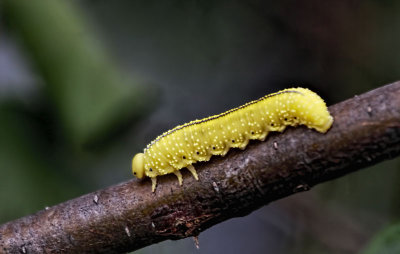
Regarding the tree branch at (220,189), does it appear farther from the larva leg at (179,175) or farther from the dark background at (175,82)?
the dark background at (175,82)

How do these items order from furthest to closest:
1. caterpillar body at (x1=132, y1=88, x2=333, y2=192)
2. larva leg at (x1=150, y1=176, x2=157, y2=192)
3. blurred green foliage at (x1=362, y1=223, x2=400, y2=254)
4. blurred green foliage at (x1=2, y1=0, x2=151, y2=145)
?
blurred green foliage at (x1=2, y1=0, x2=151, y2=145)
blurred green foliage at (x1=362, y1=223, x2=400, y2=254)
larva leg at (x1=150, y1=176, x2=157, y2=192)
caterpillar body at (x1=132, y1=88, x2=333, y2=192)

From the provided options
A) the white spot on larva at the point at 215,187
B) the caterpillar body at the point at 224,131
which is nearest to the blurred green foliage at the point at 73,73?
Result: the caterpillar body at the point at 224,131

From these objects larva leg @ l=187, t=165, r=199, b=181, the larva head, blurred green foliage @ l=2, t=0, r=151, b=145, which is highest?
Result: blurred green foliage @ l=2, t=0, r=151, b=145

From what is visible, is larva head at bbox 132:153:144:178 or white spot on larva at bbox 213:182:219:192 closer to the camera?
white spot on larva at bbox 213:182:219:192

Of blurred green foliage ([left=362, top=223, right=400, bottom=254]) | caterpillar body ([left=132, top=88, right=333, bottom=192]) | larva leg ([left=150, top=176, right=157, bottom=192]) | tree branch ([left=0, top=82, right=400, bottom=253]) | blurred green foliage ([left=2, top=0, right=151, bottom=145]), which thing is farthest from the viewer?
blurred green foliage ([left=2, top=0, right=151, bottom=145])

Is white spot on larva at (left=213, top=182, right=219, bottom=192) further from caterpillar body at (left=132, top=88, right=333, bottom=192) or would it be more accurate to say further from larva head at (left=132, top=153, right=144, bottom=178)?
larva head at (left=132, top=153, right=144, bottom=178)

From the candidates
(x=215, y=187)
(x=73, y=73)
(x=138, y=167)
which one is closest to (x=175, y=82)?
(x=73, y=73)

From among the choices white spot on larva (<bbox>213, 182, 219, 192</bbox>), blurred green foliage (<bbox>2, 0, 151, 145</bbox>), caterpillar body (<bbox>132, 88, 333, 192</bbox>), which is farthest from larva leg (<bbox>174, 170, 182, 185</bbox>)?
blurred green foliage (<bbox>2, 0, 151, 145</bbox>)

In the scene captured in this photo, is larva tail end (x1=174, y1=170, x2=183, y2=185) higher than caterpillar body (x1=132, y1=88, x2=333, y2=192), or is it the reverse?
caterpillar body (x1=132, y1=88, x2=333, y2=192)
